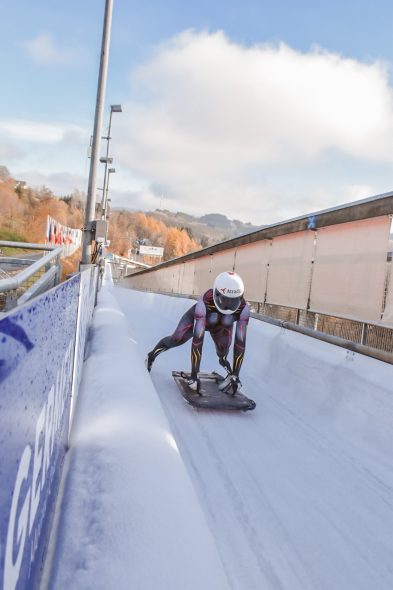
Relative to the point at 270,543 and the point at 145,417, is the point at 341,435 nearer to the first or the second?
the point at 270,543

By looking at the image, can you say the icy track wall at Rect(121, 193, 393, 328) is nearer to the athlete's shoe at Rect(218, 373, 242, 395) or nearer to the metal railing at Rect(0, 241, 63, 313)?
the athlete's shoe at Rect(218, 373, 242, 395)

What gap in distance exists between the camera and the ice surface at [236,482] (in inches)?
57.9

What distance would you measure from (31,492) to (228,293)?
13.8 ft

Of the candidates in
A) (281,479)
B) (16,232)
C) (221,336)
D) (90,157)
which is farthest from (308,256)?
(16,232)

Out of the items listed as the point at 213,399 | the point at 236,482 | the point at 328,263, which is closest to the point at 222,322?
the point at 213,399

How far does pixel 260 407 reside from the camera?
4.96m

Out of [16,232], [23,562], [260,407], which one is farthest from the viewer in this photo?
[16,232]

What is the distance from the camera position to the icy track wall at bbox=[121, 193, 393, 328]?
196 inches

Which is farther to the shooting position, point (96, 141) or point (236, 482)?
point (96, 141)

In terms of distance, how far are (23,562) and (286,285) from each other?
6.44m

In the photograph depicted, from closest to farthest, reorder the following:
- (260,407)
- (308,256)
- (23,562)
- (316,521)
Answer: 1. (23,562)
2. (316,521)
3. (260,407)
4. (308,256)

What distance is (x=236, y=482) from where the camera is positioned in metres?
3.17

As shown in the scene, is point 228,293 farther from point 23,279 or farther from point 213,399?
point 23,279

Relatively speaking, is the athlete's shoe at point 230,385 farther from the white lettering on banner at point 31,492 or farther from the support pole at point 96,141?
the support pole at point 96,141
